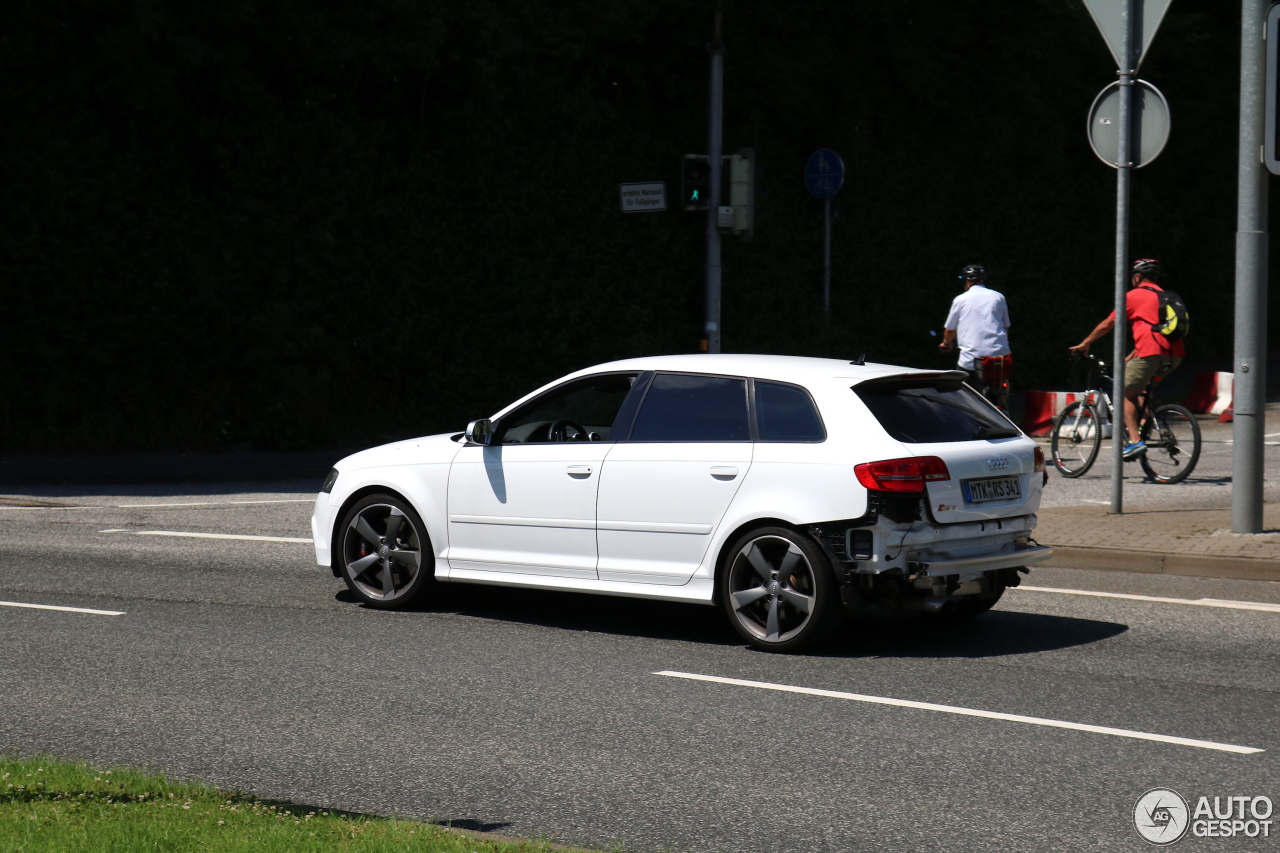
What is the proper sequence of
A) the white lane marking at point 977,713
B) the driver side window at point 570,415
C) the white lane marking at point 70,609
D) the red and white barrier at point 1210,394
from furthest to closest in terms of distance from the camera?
1. the red and white barrier at point 1210,394
2. the white lane marking at point 70,609
3. the driver side window at point 570,415
4. the white lane marking at point 977,713

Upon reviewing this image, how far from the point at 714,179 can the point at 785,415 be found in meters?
13.3

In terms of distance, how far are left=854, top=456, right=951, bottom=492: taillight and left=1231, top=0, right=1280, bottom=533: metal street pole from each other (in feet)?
14.1

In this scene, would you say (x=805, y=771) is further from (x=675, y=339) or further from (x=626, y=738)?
(x=675, y=339)

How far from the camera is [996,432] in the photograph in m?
8.09

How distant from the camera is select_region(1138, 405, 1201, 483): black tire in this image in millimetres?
14133

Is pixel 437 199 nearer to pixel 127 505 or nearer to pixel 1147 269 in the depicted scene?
pixel 127 505

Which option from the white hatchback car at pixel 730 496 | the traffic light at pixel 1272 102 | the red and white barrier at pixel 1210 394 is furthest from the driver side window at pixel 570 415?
the red and white barrier at pixel 1210 394

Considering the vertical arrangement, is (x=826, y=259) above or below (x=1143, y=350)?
above

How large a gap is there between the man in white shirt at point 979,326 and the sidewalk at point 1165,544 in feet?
12.2

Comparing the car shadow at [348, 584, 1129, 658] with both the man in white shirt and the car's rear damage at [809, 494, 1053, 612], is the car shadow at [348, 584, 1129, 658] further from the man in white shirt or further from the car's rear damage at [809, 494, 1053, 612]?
the man in white shirt

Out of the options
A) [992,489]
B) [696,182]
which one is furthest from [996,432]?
[696,182]

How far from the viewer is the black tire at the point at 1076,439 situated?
15.0 metres

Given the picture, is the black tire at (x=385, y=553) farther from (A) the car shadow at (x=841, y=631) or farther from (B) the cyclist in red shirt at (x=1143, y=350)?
(B) the cyclist in red shirt at (x=1143, y=350)

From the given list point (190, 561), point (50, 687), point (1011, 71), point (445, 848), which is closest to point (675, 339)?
point (1011, 71)
